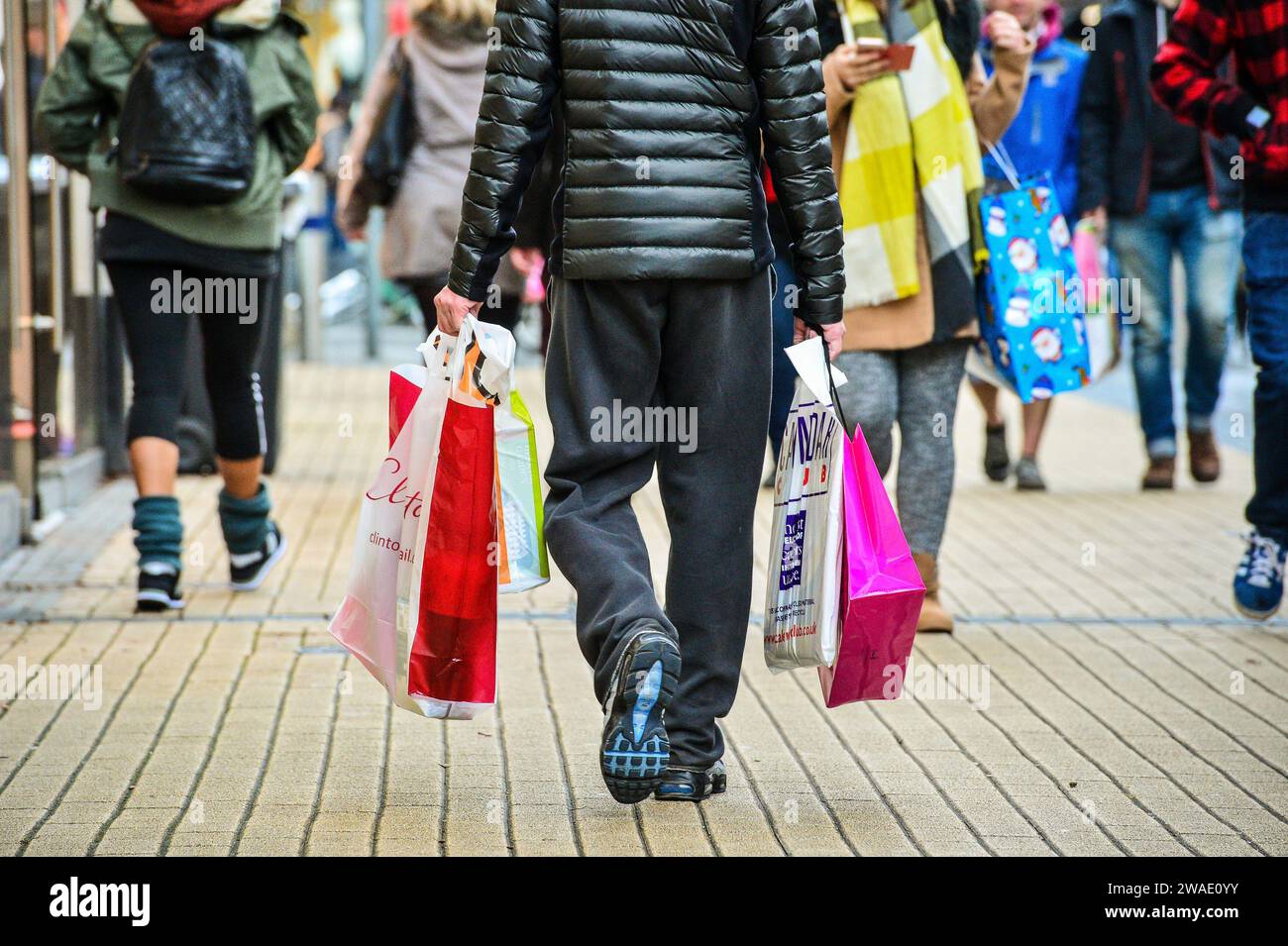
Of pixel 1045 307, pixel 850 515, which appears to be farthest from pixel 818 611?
pixel 1045 307

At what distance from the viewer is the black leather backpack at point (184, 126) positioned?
550 cm

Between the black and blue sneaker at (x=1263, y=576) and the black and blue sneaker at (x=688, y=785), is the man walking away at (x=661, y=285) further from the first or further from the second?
the black and blue sneaker at (x=1263, y=576)

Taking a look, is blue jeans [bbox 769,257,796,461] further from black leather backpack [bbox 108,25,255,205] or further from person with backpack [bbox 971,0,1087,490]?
black leather backpack [bbox 108,25,255,205]

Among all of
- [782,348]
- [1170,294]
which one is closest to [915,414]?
[782,348]

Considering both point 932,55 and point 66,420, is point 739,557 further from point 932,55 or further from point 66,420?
point 66,420

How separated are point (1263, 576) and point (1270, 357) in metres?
0.64

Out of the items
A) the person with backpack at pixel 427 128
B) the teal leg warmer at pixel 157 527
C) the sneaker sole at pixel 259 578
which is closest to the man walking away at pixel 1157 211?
the person with backpack at pixel 427 128

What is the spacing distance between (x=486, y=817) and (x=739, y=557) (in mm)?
725

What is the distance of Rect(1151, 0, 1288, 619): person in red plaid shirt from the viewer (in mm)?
5621

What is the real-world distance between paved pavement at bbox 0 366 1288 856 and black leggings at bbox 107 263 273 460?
0.55 metres

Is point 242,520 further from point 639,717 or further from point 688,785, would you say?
point 639,717

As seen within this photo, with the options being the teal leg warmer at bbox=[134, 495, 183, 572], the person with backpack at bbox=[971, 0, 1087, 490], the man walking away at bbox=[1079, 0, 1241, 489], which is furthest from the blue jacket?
the teal leg warmer at bbox=[134, 495, 183, 572]

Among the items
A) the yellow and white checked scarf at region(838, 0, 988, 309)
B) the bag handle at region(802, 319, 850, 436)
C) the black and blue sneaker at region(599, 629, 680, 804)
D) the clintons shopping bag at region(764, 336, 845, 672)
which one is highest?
the yellow and white checked scarf at region(838, 0, 988, 309)

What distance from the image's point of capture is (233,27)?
5793 millimetres
